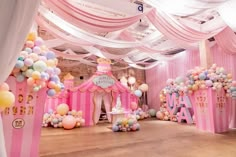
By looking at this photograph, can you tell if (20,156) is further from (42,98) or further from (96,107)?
(96,107)

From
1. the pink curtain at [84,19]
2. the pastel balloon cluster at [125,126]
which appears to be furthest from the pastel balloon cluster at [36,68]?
the pastel balloon cluster at [125,126]

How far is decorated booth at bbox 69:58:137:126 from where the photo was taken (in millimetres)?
7031

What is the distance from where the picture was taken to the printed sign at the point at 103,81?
7.20 metres

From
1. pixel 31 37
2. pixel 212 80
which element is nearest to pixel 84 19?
pixel 31 37

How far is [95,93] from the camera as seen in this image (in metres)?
7.37

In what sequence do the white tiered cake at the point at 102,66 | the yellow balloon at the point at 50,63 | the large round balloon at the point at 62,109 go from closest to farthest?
the yellow balloon at the point at 50,63, the large round balloon at the point at 62,109, the white tiered cake at the point at 102,66

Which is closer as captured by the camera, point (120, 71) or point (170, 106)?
point (170, 106)

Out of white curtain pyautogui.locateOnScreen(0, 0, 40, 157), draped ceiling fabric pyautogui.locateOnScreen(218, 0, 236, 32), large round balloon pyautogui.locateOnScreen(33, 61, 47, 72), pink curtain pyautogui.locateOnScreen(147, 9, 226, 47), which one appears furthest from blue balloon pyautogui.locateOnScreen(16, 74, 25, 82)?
draped ceiling fabric pyautogui.locateOnScreen(218, 0, 236, 32)

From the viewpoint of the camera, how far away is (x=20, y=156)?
2.78 meters

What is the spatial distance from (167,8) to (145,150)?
2662 mm

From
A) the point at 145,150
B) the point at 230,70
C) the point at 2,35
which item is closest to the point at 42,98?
the point at 2,35

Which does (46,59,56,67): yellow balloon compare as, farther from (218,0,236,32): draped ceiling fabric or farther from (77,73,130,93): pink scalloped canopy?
(77,73,130,93): pink scalloped canopy

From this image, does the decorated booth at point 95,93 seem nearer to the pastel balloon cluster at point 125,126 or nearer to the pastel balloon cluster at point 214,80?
the pastel balloon cluster at point 125,126

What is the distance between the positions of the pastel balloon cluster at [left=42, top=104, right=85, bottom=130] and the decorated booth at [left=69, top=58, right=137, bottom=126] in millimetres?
318
